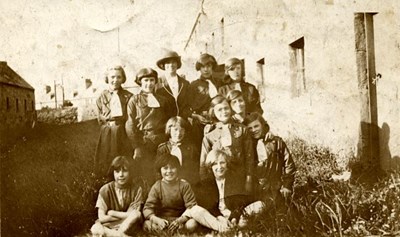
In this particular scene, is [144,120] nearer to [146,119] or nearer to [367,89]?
[146,119]

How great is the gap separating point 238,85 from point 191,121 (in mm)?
503

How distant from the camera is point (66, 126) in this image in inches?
147

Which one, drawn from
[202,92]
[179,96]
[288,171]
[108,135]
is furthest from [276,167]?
[108,135]

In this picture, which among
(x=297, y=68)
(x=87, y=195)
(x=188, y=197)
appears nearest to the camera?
(x=188, y=197)

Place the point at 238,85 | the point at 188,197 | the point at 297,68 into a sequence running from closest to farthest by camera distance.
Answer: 1. the point at 188,197
2. the point at 238,85
3. the point at 297,68

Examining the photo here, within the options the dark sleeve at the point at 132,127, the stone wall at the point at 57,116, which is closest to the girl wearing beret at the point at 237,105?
the dark sleeve at the point at 132,127

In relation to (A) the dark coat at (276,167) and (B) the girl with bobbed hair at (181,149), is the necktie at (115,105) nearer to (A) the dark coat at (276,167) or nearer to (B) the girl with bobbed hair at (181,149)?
(B) the girl with bobbed hair at (181,149)

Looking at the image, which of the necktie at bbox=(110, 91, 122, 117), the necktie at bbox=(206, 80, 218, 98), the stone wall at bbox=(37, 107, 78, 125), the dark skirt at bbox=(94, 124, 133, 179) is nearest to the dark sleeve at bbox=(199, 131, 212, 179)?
the necktie at bbox=(206, 80, 218, 98)

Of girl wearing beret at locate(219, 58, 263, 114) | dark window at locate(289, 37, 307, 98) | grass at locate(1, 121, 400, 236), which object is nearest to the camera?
grass at locate(1, 121, 400, 236)

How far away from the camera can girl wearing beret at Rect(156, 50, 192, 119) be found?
3643 mm

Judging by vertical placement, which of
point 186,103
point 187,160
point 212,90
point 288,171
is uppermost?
point 212,90

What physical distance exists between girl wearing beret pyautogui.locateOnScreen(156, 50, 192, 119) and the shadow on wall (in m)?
1.62

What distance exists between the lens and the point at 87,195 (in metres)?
3.58

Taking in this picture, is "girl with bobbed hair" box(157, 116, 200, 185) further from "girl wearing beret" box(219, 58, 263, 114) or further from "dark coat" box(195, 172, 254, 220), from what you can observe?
"girl wearing beret" box(219, 58, 263, 114)
